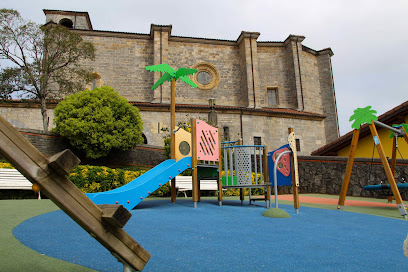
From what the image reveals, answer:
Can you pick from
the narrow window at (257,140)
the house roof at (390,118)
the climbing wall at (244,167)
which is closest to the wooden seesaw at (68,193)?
the climbing wall at (244,167)

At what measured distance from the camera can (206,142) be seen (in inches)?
304

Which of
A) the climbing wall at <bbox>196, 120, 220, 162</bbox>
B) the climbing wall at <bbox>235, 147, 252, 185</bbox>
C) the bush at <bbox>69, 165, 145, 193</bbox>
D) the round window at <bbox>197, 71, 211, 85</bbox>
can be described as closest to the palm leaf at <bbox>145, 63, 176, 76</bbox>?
the climbing wall at <bbox>196, 120, 220, 162</bbox>

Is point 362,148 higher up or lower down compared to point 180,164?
higher up

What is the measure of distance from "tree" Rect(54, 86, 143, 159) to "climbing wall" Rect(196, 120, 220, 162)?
9042 millimetres

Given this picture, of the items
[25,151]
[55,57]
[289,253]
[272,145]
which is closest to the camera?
[25,151]

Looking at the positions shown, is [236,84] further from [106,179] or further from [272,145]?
[106,179]

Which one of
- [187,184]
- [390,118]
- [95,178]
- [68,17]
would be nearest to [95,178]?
[95,178]

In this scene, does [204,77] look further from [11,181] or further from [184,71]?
[11,181]

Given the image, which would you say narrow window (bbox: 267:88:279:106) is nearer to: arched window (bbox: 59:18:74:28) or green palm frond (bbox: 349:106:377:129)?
green palm frond (bbox: 349:106:377:129)

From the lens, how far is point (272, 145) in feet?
79.9

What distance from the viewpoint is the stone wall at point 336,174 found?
12.2m

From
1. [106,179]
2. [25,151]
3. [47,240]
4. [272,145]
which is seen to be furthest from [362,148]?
[25,151]

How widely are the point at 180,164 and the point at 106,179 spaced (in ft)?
13.5

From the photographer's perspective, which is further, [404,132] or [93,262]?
[404,132]
